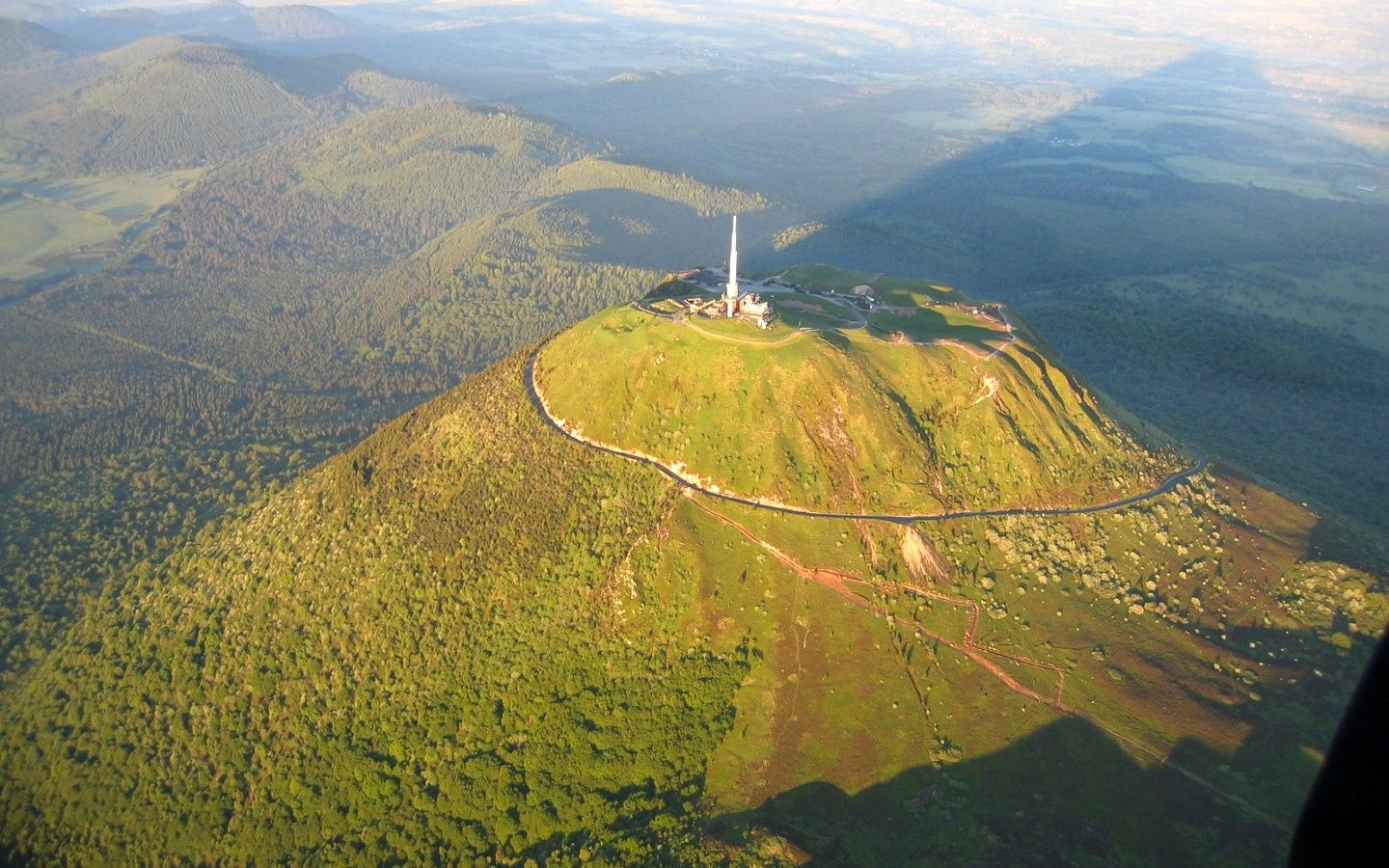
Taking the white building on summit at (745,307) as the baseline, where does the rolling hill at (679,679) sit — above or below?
below

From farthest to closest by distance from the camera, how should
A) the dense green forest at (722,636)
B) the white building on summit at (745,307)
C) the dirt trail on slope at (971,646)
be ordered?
1. the white building on summit at (745,307)
2. the dense green forest at (722,636)
3. the dirt trail on slope at (971,646)

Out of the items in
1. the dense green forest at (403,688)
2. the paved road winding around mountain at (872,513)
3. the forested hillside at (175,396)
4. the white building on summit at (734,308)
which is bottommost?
the forested hillside at (175,396)

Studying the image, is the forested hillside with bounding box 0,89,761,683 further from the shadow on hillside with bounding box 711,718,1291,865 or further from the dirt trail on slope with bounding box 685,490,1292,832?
the shadow on hillside with bounding box 711,718,1291,865

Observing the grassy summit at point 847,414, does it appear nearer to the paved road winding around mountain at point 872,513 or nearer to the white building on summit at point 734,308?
the paved road winding around mountain at point 872,513

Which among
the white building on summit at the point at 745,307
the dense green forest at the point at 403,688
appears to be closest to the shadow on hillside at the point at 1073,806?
the dense green forest at the point at 403,688

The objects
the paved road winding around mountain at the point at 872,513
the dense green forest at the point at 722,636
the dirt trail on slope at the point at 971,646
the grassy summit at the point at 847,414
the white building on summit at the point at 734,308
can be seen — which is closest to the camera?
the dirt trail on slope at the point at 971,646

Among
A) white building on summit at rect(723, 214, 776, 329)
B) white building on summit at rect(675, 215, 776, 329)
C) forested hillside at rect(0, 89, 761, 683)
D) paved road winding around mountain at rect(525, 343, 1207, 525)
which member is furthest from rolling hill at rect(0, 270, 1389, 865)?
forested hillside at rect(0, 89, 761, 683)

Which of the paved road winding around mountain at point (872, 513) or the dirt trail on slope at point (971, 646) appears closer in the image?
the dirt trail on slope at point (971, 646)

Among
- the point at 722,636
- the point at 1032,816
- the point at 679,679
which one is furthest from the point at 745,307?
the point at 1032,816
